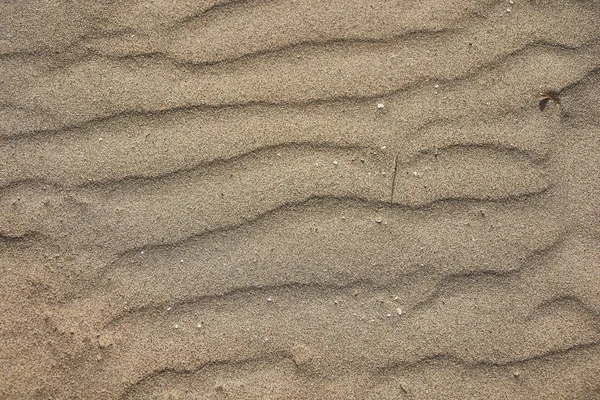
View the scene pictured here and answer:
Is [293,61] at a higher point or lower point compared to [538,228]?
higher

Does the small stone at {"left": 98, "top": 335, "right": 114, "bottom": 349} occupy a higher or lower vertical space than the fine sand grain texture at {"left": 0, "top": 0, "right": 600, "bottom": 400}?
lower

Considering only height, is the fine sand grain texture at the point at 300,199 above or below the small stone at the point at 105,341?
above

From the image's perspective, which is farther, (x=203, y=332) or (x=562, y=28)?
(x=562, y=28)

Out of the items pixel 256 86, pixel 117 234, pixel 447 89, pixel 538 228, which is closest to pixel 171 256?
pixel 117 234

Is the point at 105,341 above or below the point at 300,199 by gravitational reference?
below

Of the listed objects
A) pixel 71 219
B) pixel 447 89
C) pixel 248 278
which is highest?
pixel 447 89

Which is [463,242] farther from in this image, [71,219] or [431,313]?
[71,219]

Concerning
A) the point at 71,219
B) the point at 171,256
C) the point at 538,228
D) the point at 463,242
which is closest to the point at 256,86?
the point at 171,256
